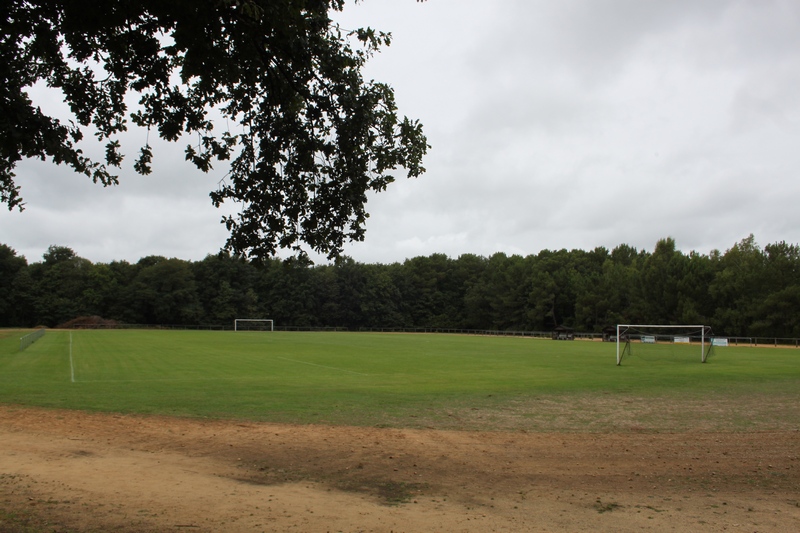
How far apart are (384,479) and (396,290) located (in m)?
116

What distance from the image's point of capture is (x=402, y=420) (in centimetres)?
1379

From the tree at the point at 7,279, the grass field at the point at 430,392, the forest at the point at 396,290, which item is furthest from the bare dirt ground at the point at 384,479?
the tree at the point at 7,279

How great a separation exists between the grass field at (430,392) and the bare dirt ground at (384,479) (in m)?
1.77

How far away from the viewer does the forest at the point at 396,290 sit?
8500 centimetres

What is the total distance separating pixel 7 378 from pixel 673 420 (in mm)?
23545

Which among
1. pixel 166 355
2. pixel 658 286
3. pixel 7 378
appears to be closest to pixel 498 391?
pixel 7 378

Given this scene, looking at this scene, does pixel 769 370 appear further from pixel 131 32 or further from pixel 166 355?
pixel 166 355

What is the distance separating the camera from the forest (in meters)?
85.0

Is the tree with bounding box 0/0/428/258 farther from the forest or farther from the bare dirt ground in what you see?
the forest

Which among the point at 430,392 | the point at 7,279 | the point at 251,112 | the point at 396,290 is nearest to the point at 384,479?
the point at 251,112

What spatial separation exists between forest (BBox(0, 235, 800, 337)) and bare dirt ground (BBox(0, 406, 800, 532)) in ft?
244

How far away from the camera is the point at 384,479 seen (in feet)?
29.0

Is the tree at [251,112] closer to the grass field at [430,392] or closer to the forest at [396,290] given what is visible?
the grass field at [430,392]

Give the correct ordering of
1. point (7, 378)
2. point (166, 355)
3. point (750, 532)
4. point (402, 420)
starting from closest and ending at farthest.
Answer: point (750, 532)
point (402, 420)
point (7, 378)
point (166, 355)
